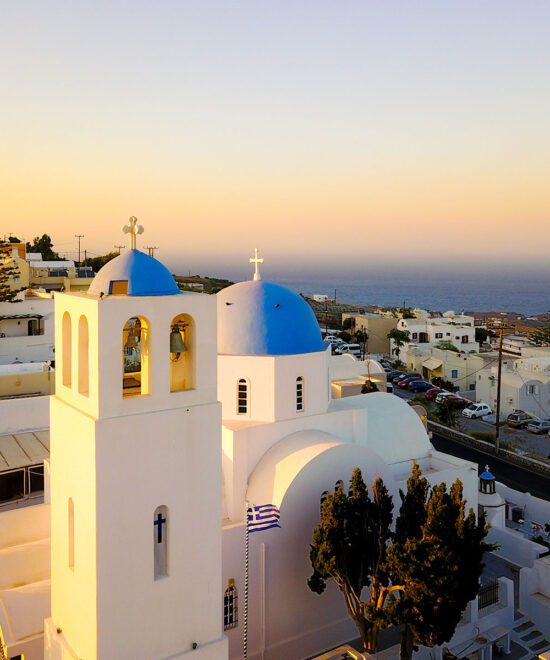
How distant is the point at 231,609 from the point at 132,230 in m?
8.04

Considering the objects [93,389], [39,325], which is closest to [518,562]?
[93,389]

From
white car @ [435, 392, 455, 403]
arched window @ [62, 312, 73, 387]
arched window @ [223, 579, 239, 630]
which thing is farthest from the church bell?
white car @ [435, 392, 455, 403]

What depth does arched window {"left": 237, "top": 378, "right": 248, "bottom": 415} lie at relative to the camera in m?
14.5

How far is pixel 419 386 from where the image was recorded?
1702 inches

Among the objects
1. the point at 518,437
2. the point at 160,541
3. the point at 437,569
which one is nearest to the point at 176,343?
the point at 160,541

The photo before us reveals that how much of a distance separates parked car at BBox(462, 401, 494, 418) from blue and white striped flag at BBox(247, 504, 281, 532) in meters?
27.0

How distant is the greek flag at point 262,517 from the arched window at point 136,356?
13.9 ft

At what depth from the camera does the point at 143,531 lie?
28.7ft

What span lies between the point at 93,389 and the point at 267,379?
21.2 ft

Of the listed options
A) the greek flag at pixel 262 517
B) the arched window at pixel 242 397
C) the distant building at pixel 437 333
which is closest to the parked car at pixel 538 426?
the distant building at pixel 437 333

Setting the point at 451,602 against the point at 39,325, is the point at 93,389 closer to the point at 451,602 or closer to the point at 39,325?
the point at 451,602

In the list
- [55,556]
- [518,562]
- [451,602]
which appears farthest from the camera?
[518,562]

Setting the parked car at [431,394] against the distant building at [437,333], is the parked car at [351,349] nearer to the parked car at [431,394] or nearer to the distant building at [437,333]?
the distant building at [437,333]

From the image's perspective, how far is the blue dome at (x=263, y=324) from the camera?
572 inches
